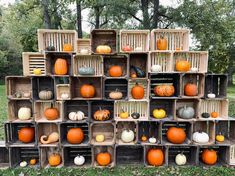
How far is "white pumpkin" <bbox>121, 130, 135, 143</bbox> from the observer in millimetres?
3519

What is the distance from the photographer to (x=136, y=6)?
815cm

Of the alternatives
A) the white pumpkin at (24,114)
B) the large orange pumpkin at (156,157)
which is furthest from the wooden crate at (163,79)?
the white pumpkin at (24,114)

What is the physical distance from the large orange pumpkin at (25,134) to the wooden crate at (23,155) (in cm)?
28

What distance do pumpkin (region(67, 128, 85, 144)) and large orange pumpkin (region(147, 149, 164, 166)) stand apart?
1346 millimetres

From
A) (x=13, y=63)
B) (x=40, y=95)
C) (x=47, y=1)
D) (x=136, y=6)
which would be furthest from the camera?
(x=13, y=63)

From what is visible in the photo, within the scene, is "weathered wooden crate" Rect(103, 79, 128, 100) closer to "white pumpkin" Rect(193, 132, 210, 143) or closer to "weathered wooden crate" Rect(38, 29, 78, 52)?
"weathered wooden crate" Rect(38, 29, 78, 52)

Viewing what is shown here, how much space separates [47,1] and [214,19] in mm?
6170

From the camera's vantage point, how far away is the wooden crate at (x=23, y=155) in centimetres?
357

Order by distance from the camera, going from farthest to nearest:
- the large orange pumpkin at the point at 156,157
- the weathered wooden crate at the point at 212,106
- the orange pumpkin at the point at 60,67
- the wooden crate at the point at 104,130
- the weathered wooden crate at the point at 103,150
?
the wooden crate at the point at 104,130 < the weathered wooden crate at the point at 212,106 < the weathered wooden crate at the point at 103,150 < the large orange pumpkin at the point at 156,157 < the orange pumpkin at the point at 60,67

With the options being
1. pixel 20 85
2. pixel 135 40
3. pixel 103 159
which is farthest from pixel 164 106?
pixel 20 85

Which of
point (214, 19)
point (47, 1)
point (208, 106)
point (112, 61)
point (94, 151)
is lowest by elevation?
point (94, 151)

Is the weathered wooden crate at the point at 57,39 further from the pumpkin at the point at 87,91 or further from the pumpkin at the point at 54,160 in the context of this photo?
the pumpkin at the point at 54,160

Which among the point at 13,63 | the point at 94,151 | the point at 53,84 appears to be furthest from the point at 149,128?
the point at 13,63

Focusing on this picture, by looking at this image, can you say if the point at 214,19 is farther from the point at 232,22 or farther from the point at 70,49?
the point at 70,49
